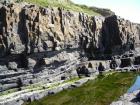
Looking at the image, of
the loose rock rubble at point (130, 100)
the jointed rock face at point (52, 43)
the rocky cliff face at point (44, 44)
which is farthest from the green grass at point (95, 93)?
the rocky cliff face at point (44, 44)

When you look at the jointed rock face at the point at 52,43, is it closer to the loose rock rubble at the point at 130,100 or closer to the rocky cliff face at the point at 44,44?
the rocky cliff face at the point at 44,44

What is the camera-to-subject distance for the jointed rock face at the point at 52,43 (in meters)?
86.1

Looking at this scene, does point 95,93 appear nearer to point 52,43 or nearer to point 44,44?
point 44,44

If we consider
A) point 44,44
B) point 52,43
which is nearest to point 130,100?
point 44,44

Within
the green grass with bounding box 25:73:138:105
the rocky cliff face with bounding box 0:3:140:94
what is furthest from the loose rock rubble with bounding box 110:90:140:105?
the rocky cliff face with bounding box 0:3:140:94

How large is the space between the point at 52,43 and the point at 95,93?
22.8 meters

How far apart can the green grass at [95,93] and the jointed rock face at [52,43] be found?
9888 mm

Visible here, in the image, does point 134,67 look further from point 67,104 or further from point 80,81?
point 67,104

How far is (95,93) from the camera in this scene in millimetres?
84438

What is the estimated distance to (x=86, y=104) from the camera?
74500mm

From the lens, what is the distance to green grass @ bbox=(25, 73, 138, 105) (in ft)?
252

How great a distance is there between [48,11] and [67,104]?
36.7 m

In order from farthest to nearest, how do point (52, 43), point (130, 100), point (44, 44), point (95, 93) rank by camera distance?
point (52, 43), point (44, 44), point (95, 93), point (130, 100)

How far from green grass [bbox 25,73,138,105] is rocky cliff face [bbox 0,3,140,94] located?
33.0 feet
